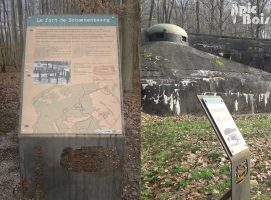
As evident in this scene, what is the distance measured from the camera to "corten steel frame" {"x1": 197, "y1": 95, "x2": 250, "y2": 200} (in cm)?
400

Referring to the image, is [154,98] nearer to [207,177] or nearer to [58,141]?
[207,177]

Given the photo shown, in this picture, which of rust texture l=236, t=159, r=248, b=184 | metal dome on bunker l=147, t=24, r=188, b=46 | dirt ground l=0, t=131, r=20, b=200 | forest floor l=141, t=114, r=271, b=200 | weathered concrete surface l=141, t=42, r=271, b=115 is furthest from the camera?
metal dome on bunker l=147, t=24, r=188, b=46

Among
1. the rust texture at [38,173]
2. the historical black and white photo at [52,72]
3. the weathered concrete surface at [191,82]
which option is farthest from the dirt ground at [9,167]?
the weathered concrete surface at [191,82]

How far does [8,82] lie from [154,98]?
927cm

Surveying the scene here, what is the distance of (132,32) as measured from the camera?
13.7 metres

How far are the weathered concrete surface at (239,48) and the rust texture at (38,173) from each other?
17827 mm

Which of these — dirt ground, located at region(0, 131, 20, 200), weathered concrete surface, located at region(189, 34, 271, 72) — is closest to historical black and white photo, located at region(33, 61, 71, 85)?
dirt ground, located at region(0, 131, 20, 200)

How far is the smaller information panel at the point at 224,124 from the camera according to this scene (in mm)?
4043

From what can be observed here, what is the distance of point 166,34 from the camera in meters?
19.4

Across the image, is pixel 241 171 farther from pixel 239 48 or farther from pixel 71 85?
pixel 239 48

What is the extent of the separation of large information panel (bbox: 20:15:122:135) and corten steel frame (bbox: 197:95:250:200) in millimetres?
1107

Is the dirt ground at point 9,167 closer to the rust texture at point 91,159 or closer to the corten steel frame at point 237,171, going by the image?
the rust texture at point 91,159

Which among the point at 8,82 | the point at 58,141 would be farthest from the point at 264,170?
the point at 8,82

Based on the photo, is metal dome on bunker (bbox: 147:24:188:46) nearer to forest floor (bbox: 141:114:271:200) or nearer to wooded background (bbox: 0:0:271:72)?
wooded background (bbox: 0:0:271:72)
